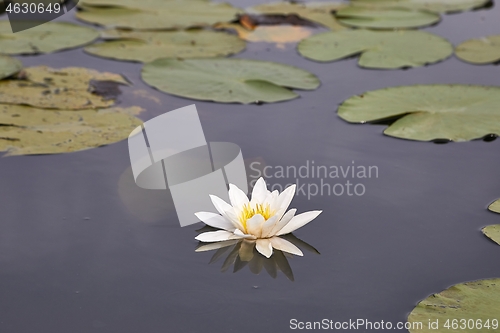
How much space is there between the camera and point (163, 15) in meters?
4.99

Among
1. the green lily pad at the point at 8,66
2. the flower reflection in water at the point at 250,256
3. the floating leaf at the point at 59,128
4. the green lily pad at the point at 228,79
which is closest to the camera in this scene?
the flower reflection in water at the point at 250,256

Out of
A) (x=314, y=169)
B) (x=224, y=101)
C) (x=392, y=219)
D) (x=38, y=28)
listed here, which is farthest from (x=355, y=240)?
(x=38, y=28)

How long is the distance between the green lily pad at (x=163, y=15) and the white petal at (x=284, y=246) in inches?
113

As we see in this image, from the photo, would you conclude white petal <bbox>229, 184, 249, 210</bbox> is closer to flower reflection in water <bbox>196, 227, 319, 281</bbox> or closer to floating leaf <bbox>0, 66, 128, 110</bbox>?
flower reflection in water <bbox>196, 227, 319, 281</bbox>

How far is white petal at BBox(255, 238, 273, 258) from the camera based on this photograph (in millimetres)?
2195

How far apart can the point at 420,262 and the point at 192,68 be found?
2.21 metres

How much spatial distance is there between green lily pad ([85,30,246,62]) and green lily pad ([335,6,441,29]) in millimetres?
1061

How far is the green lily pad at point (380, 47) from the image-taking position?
4062 millimetres

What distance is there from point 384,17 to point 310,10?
26.5 inches

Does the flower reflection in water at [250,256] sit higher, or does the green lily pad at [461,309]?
the green lily pad at [461,309]

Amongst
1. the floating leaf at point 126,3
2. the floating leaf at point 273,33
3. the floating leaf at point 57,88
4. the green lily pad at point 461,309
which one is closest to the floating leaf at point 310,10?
the floating leaf at point 273,33

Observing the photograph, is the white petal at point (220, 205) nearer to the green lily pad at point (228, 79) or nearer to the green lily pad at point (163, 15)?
the green lily pad at point (228, 79)

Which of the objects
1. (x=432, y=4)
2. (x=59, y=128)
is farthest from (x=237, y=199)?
(x=432, y=4)

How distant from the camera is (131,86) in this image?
3.69 meters
